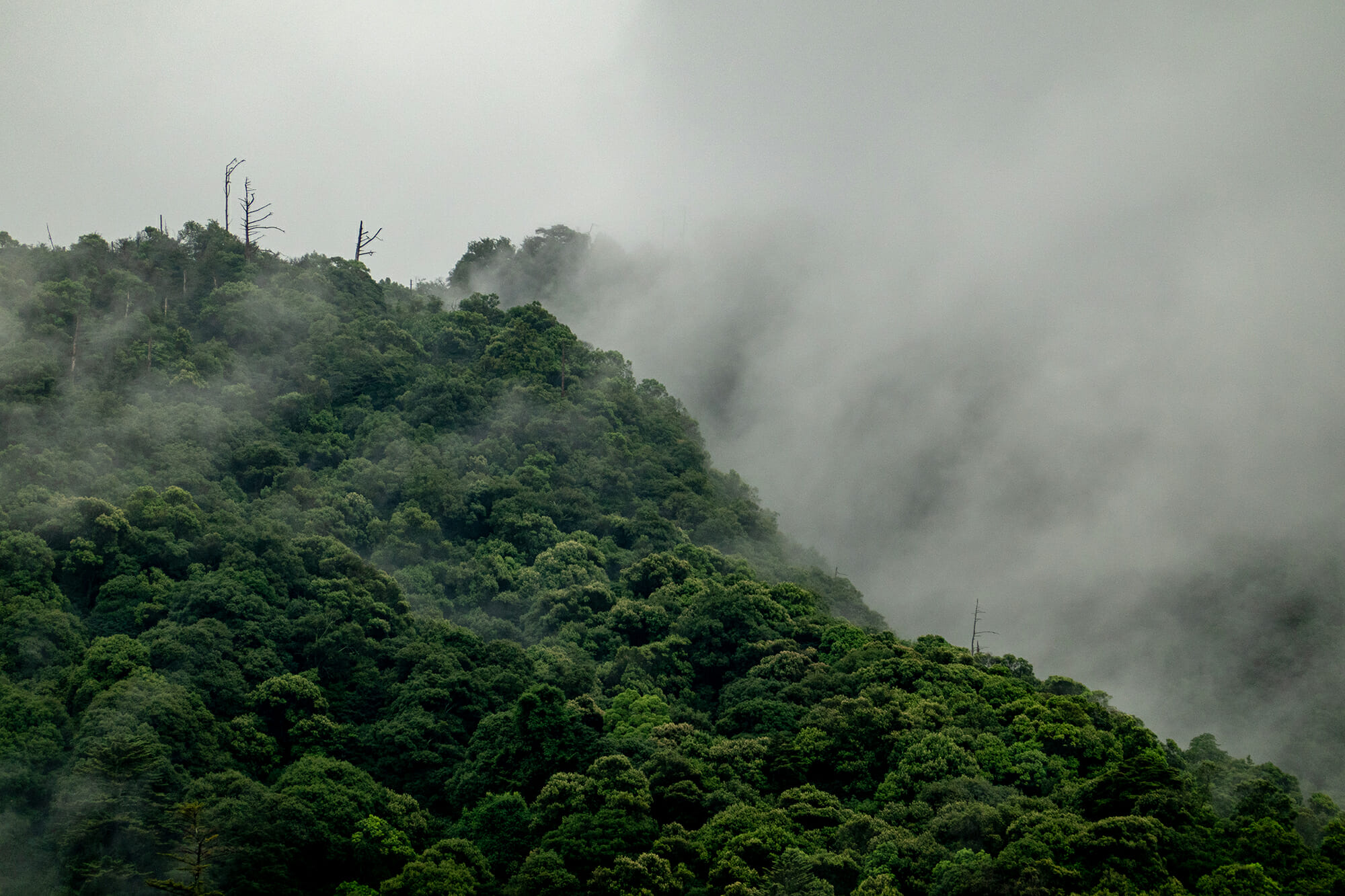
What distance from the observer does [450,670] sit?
4000 centimetres

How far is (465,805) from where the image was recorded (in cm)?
3559

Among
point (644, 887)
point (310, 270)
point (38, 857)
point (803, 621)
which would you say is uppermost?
point (310, 270)

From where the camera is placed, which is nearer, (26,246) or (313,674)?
(313,674)

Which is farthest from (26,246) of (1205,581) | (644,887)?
(1205,581)

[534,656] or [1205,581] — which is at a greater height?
[1205,581]

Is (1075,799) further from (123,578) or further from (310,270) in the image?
(310,270)

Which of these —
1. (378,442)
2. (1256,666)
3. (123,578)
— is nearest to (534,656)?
(123,578)

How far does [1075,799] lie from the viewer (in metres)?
33.5

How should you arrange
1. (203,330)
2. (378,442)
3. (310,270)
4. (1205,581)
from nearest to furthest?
(378,442)
(203,330)
(310,270)
(1205,581)

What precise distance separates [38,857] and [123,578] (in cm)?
1198

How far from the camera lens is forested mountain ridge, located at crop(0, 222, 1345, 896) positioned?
102 ft

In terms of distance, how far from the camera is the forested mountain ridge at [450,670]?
31.0 m

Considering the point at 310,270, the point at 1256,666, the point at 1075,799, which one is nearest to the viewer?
the point at 1075,799

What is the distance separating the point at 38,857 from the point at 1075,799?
27.6 meters
